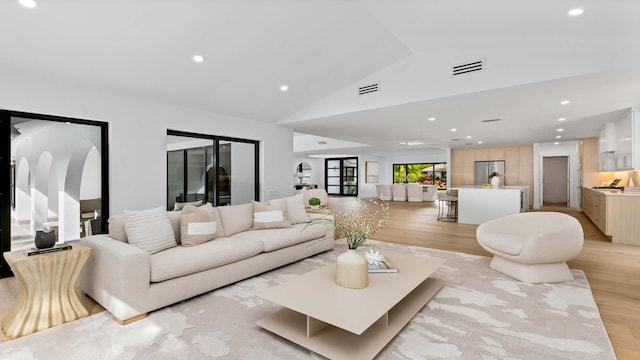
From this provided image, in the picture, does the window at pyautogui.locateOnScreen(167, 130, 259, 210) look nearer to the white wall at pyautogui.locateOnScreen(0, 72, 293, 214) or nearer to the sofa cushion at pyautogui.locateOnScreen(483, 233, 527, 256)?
the white wall at pyautogui.locateOnScreen(0, 72, 293, 214)

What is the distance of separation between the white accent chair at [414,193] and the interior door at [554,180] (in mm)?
4307

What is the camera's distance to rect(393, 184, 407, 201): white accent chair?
43.8ft

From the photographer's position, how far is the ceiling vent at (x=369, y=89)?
517 cm

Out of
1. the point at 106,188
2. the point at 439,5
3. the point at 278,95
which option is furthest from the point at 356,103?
the point at 106,188

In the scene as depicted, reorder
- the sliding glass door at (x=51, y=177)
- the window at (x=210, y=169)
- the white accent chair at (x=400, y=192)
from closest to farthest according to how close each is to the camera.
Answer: the sliding glass door at (x=51, y=177) → the window at (x=210, y=169) → the white accent chair at (x=400, y=192)

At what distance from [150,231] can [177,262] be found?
558 millimetres

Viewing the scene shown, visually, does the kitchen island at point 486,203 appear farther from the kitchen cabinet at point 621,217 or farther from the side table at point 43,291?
the side table at point 43,291

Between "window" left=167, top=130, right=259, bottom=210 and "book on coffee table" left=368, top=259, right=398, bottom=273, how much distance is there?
3.64 metres

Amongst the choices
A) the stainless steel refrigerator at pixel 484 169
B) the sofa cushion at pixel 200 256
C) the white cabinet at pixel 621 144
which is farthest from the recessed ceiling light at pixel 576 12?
the stainless steel refrigerator at pixel 484 169

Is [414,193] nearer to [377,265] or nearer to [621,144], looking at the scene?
[621,144]

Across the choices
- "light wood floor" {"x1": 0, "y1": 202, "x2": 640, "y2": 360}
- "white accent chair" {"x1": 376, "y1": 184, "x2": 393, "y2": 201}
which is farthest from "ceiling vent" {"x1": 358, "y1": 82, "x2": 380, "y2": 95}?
"white accent chair" {"x1": 376, "y1": 184, "x2": 393, "y2": 201}

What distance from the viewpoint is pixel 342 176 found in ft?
57.4

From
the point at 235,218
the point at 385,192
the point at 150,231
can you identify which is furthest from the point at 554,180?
the point at 150,231

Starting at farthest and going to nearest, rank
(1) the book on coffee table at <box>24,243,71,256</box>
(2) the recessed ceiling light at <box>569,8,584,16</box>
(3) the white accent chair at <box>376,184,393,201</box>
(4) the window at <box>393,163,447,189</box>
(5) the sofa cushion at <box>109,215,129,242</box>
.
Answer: (4) the window at <box>393,163,447,189</box> → (3) the white accent chair at <box>376,184,393,201</box> → (5) the sofa cushion at <box>109,215,129,242</box> → (2) the recessed ceiling light at <box>569,8,584,16</box> → (1) the book on coffee table at <box>24,243,71,256</box>
